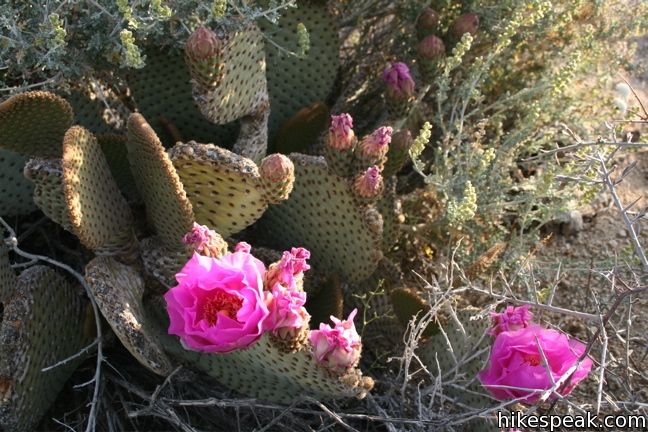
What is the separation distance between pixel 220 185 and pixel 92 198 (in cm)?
27

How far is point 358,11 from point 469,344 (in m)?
1.27

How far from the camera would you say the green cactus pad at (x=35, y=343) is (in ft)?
5.36

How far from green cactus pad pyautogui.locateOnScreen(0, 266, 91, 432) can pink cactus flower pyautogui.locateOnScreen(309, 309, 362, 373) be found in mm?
678

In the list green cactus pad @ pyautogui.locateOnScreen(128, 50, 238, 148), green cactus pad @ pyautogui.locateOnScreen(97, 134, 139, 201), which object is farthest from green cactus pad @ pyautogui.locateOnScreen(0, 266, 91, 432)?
green cactus pad @ pyautogui.locateOnScreen(128, 50, 238, 148)

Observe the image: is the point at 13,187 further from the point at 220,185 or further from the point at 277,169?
the point at 277,169

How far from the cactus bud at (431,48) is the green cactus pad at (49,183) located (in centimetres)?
98

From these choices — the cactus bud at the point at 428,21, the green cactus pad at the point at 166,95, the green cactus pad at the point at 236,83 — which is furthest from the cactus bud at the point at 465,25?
the green cactus pad at the point at 166,95

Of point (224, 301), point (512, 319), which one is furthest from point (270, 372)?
point (512, 319)

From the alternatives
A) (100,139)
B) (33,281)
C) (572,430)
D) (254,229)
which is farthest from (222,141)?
(572,430)

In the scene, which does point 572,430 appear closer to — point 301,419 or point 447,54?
point 301,419

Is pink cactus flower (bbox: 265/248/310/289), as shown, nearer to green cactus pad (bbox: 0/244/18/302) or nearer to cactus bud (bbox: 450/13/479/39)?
green cactus pad (bbox: 0/244/18/302)

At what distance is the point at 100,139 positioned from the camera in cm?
181

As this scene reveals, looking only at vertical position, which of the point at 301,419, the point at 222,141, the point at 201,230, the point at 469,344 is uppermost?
the point at 201,230

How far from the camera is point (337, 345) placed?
1.39 meters
